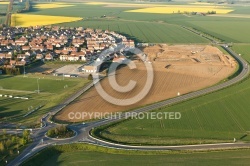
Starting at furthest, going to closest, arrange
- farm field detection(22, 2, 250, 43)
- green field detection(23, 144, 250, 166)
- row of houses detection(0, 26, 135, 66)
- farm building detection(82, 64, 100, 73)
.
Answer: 1. farm field detection(22, 2, 250, 43)
2. row of houses detection(0, 26, 135, 66)
3. farm building detection(82, 64, 100, 73)
4. green field detection(23, 144, 250, 166)

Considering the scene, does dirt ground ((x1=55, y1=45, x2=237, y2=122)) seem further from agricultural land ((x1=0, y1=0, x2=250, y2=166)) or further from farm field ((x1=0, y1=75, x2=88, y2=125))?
farm field ((x1=0, y1=75, x2=88, y2=125))

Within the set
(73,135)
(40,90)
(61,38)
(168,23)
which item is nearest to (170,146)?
(73,135)

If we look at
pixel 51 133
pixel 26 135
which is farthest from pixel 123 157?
pixel 26 135

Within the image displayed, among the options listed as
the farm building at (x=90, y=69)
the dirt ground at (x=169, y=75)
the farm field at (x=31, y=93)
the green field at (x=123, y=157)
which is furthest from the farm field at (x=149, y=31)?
the green field at (x=123, y=157)

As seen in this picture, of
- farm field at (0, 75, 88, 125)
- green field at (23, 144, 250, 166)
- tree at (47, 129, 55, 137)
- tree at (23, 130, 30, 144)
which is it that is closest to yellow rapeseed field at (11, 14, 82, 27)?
farm field at (0, 75, 88, 125)

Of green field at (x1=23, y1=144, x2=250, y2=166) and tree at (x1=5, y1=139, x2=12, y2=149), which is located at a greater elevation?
tree at (x1=5, y1=139, x2=12, y2=149)

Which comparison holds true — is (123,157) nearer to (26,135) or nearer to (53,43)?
(26,135)
